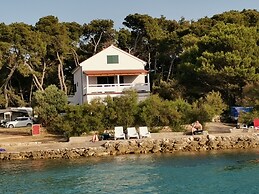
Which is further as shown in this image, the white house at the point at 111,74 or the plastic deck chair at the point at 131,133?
the white house at the point at 111,74

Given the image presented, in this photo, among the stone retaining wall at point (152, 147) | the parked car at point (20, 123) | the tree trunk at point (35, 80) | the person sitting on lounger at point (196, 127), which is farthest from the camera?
the tree trunk at point (35, 80)

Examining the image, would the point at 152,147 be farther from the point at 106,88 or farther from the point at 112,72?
the point at 112,72

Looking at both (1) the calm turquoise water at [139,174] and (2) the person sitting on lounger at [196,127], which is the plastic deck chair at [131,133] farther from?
(2) the person sitting on lounger at [196,127]

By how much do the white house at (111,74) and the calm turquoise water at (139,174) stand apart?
16483 mm

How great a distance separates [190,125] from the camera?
36156 millimetres

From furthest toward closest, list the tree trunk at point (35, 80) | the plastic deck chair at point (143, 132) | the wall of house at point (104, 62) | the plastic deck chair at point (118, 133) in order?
1. the tree trunk at point (35, 80)
2. the wall of house at point (104, 62)
3. the plastic deck chair at point (143, 132)
4. the plastic deck chair at point (118, 133)

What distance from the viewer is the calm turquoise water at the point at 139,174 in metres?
20.4

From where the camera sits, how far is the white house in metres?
45.5

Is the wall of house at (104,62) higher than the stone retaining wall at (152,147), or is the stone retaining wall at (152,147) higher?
the wall of house at (104,62)

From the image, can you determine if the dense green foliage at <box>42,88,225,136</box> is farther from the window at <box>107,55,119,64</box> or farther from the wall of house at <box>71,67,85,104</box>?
the wall of house at <box>71,67,85,104</box>

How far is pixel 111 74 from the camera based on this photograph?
1800 inches

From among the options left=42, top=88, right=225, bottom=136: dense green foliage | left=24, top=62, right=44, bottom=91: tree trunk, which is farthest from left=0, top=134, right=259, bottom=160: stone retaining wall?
left=24, top=62, right=44, bottom=91: tree trunk

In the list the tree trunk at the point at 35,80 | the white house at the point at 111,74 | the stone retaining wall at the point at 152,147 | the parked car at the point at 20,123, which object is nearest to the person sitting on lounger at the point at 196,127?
the stone retaining wall at the point at 152,147

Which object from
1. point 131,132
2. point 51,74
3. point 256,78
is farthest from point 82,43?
point 131,132
